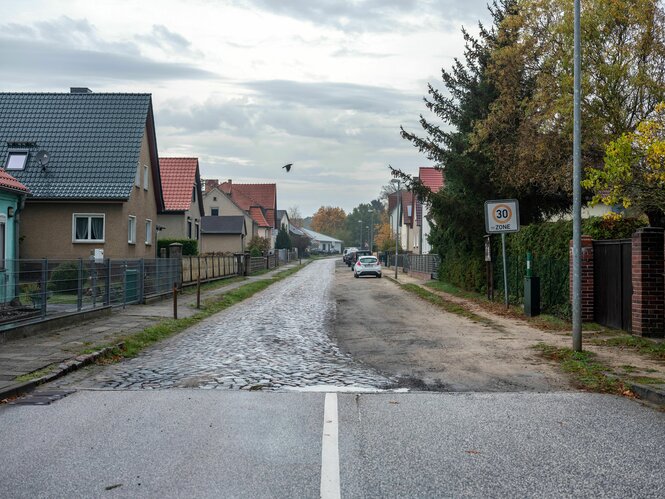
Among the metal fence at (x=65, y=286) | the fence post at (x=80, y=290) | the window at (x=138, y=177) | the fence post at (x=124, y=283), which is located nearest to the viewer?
the metal fence at (x=65, y=286)

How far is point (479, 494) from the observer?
450 cm

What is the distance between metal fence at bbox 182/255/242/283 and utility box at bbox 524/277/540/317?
10.5 metres

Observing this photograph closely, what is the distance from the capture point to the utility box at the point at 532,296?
1728cm

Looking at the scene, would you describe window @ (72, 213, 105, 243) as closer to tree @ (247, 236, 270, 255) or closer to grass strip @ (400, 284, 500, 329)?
grass strip @ (400, 284, 500, 329)

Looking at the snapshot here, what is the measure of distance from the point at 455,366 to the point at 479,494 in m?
5.69

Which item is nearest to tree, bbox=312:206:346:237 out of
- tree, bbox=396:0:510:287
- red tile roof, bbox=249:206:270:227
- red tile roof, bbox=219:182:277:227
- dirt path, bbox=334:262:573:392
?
red tile roof, bbox=219:182:277:227

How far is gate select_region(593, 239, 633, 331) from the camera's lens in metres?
13.3

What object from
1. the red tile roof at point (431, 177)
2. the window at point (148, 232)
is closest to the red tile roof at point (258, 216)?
the red tile roof at point (431, 177)

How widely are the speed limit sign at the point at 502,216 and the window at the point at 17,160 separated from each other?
20959mm

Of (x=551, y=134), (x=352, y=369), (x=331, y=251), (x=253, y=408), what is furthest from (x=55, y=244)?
(x=331, y=251)

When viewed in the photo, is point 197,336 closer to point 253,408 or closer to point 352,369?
point 352,369

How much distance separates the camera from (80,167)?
99.0 ft

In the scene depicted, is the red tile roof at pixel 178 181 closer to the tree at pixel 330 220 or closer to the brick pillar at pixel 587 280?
the brick pillar at pixel 587 280

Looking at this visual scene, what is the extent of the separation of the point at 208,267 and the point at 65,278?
18.9 m
